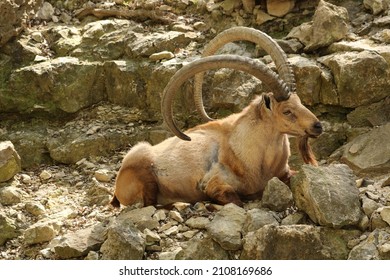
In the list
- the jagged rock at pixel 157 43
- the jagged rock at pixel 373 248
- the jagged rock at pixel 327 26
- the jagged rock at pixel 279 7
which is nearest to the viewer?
the jagged rock at pixel 373 248

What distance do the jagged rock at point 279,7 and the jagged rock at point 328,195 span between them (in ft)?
18.2

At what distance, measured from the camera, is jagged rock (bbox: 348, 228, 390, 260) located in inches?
267

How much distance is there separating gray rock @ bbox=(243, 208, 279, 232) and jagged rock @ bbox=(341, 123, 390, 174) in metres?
2.68

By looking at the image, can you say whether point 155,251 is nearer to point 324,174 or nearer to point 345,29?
point 324,174

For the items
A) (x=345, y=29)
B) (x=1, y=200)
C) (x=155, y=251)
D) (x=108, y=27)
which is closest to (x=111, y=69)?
(x=108, y=27)

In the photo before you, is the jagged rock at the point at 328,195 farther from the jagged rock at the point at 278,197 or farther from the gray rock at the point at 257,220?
the gray rock at the point at 257,220

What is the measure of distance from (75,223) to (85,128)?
3537 mm

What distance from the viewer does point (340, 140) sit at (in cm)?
1089

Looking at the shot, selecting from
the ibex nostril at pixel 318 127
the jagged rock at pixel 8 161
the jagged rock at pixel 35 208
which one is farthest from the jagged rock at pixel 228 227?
the jagged rock at pixel 8 161

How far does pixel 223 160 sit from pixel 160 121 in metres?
3.54

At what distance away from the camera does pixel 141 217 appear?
329 inches

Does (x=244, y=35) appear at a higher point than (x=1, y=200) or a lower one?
higher

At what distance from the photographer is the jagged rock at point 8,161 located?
412 inches

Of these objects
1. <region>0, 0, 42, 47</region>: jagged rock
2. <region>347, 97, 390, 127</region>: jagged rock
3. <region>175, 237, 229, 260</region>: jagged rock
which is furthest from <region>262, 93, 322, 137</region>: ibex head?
<region>0, 0, 42, 47</region>: jagged rock
